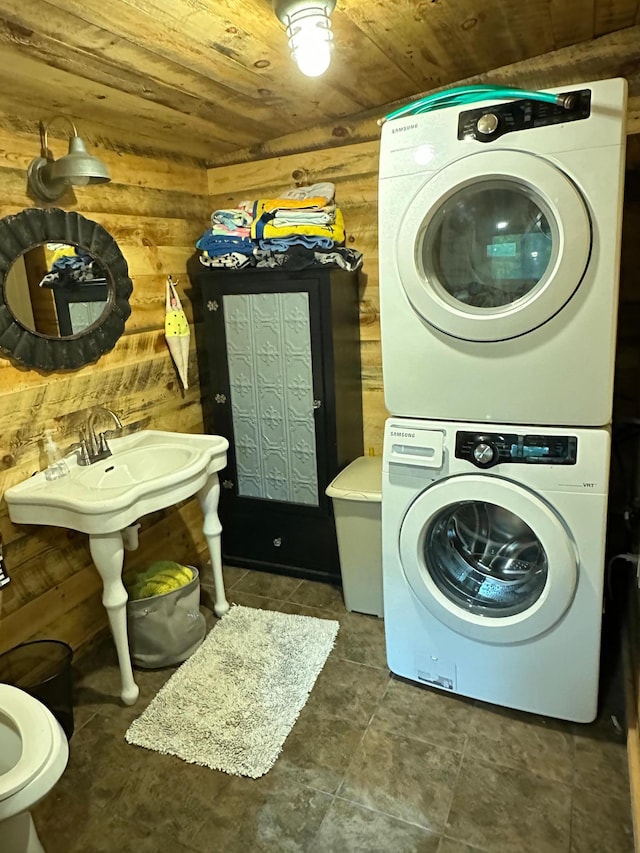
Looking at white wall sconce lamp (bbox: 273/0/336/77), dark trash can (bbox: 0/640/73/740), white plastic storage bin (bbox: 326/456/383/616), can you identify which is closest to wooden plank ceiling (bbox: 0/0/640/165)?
white wall sconce lamp (bbox: 273/0/336/77)

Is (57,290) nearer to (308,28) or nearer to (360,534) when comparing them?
(308,28)

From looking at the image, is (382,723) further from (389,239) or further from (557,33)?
(557,33)

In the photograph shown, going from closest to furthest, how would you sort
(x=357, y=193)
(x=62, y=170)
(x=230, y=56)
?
(x=230, y=56), (x=62, y=170), (x=357, y=193)

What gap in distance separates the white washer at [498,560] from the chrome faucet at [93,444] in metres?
1.05

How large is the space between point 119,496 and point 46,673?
2.25ft

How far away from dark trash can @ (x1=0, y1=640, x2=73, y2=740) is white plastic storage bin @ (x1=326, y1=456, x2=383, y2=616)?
106 centimetres

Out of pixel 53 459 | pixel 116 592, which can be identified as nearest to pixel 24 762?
pixel 116 592

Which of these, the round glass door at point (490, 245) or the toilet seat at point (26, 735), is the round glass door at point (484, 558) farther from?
the toilet seat at point (26, 735)

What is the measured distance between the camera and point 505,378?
1.66 meters

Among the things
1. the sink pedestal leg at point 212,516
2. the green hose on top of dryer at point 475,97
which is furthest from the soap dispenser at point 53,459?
the green hose on top of dryer at point 475,97

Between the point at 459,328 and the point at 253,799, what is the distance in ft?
4.67

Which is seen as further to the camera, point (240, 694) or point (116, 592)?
point (240, 694)

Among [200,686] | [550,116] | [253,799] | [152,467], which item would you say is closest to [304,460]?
[152,467]

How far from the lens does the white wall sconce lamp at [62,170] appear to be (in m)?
1.85
